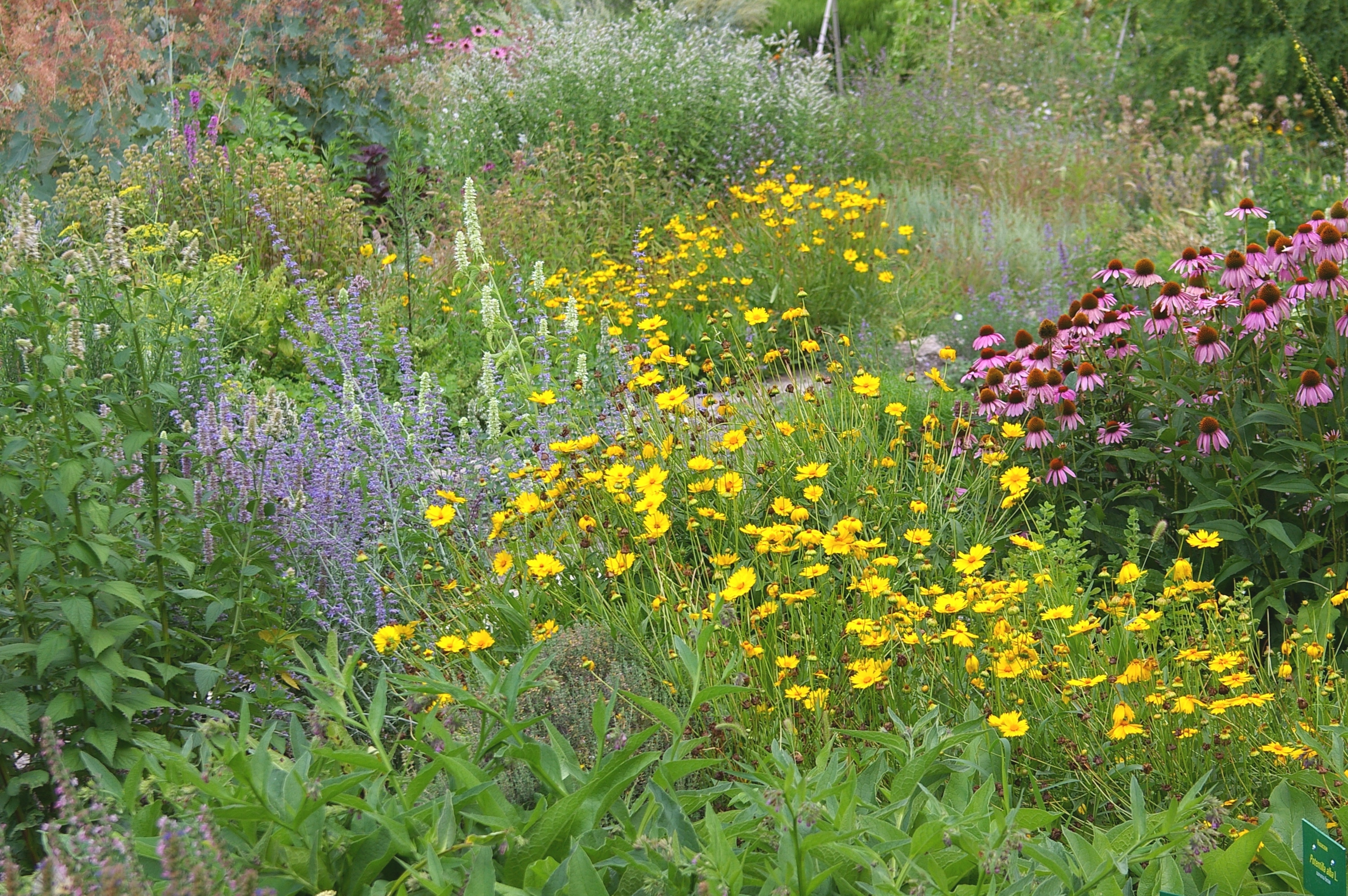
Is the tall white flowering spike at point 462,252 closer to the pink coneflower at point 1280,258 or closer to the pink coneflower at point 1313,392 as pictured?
the pink coneflower at point 1280,258

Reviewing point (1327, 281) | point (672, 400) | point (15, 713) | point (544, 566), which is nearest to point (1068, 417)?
point (1327, 281)

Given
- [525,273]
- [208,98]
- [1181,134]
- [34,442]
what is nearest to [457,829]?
[34,442]

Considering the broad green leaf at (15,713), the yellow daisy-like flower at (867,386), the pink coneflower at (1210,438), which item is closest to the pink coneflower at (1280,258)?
the pink coneflower at (1210,438)

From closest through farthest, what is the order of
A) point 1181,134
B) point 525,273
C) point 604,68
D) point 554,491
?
point 554,491 < point 525,273 < point 604,68 < point 1181,134

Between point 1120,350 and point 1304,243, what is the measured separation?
58cm

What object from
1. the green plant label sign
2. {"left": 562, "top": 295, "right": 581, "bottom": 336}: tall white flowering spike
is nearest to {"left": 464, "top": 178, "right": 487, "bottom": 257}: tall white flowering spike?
{"left": 562, "top": 295, "right": 581, "bottom": 336}: tall white flowering spike

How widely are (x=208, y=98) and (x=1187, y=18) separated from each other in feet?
29.7

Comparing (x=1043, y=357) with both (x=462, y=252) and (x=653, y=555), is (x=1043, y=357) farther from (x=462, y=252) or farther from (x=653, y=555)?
(x=462, y=252)

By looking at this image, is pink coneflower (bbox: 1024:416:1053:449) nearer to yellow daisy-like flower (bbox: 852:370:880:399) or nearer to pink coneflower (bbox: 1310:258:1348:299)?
yellow daisy-like flower (bbox: 852:370:880:399)

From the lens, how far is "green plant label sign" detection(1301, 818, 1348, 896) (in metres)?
1.43

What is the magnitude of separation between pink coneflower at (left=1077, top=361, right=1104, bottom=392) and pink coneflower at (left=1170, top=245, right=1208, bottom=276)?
361 mm

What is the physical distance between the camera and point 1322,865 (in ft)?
4.75

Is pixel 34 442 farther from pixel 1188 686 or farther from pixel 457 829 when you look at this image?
pixel 1188 686

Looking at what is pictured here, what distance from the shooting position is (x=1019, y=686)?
2.45 metres
